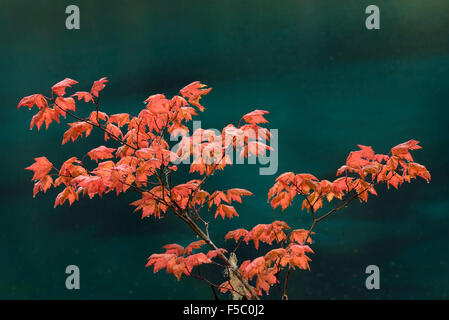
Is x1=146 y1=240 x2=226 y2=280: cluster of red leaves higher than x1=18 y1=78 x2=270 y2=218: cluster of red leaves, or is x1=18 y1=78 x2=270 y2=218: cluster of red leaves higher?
x1=18 y1=78 x2=270 y2=218: cluster of red leaves

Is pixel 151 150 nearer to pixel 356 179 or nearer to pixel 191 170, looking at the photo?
pixel 191 170

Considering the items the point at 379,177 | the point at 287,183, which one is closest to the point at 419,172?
the point at 379,177

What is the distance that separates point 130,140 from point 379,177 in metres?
1.82

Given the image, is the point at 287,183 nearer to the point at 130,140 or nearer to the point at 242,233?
the point at 242,233

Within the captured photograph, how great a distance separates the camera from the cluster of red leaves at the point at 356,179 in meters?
2.69

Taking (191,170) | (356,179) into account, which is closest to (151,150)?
(191,170)

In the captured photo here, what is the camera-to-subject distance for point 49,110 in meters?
2.76

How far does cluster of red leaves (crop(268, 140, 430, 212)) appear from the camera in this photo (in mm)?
2686

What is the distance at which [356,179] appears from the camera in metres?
2.89

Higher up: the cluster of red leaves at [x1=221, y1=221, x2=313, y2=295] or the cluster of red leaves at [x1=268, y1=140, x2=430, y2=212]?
the cluster of red leaves at [x1=268, y1=140, x2=430, y2=212]

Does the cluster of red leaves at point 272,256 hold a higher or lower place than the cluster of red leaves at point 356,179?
lower

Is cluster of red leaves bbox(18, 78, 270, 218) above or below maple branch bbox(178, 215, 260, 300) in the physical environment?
above

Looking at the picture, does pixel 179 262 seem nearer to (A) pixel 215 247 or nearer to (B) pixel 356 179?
(A) pixel 215 247

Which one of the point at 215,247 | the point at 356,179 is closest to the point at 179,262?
the point at 215,247
